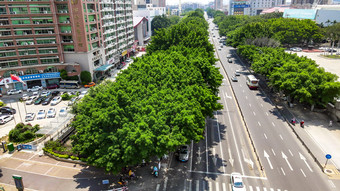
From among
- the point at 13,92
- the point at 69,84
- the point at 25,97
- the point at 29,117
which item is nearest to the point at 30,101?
the point at 25,97

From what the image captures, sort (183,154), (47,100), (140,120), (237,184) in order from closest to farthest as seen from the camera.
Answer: (140,120) < (237,184) < (183,154) < (47,100)

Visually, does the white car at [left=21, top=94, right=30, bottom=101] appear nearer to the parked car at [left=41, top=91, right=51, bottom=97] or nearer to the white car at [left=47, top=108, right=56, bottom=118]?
the parked car at [left=41, top=91, right=51, bottom=97]

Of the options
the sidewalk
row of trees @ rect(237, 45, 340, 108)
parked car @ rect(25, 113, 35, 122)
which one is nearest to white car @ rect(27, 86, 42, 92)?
parked car @ rect(25, 113, 35, 122)

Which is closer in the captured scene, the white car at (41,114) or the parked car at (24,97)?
the white car at (41,114)

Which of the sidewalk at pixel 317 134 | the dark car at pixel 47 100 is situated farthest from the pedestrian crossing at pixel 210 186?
the dark car at pixel 47 100

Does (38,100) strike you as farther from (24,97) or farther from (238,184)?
(238,184)

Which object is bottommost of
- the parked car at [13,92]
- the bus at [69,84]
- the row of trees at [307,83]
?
the parked car at [13,92]

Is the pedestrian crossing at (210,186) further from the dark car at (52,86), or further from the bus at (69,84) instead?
the dark car at (52,86)
